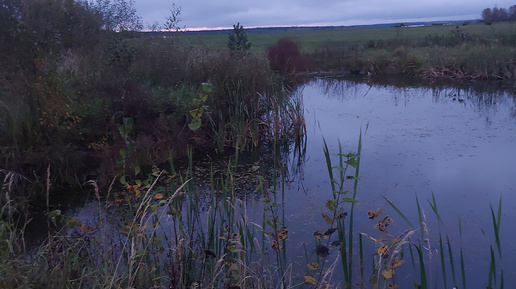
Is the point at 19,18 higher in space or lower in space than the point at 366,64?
higher

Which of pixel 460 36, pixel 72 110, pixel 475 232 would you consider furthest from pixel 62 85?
pixel 460 36

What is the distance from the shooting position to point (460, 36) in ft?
74.1

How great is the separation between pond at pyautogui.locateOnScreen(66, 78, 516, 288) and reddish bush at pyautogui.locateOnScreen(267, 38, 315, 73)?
438 centimetres

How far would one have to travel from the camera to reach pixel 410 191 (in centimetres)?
500

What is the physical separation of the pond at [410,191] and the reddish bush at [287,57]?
4.38 metres

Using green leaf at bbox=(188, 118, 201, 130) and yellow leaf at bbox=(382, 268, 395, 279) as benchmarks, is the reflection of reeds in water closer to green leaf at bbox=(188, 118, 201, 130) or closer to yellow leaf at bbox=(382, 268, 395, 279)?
yellow leaf at bbox=(382, 268, 395, 279)

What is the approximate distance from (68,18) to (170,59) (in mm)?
2299

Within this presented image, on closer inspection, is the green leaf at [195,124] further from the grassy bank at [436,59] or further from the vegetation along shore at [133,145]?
→ the grassy bank at [436,59]

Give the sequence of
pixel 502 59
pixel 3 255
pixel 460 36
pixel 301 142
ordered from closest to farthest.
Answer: pixel 3 255 → pixel 301 142 → pixel 502 59 → pixel 460 36

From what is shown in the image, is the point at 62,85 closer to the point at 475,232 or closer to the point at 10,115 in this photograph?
the point at 10,115

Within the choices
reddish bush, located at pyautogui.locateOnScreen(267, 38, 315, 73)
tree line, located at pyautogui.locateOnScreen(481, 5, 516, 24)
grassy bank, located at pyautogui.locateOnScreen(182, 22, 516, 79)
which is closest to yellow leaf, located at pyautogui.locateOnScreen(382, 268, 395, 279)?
grassy bank, located at pyautogui.locateOnScreen(182, 22, 516, 79)

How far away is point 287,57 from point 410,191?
36.6ft

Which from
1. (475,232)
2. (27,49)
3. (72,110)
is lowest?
(475,232)

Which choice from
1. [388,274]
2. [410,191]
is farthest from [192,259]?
[410,191]
